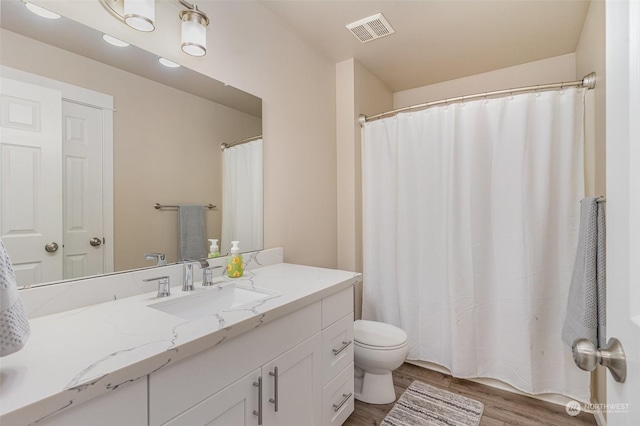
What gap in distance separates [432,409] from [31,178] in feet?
7.23

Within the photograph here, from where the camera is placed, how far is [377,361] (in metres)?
1.78

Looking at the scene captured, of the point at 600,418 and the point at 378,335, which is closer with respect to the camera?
the point at 600,418

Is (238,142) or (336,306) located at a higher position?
(238,142)

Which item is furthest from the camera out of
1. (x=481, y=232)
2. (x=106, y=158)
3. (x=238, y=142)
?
(x=481, y=232)

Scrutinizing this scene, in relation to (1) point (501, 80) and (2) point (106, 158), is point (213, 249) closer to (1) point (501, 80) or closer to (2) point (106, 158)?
(2) point (106, 158)

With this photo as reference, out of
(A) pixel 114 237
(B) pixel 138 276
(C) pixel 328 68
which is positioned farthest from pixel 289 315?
(C) pixel 328 68

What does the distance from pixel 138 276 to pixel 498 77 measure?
10.1 feet

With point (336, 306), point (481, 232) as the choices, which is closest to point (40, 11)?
point (336, 306)

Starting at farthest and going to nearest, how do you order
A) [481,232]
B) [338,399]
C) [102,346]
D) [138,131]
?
[481,232], [338,399], [138,131], [102,346]

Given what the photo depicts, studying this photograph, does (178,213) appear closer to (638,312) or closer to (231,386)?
(231,386)

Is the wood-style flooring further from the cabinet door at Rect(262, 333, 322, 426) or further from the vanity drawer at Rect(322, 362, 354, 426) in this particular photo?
the cabinet door at Rect(262, 333, 322, 426)

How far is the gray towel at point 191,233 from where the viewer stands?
145 centimetres

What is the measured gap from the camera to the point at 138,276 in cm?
125

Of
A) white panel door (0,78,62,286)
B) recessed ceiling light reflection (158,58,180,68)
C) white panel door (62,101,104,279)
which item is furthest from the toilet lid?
recessed ceiling light reflection (158,58,180,68)
